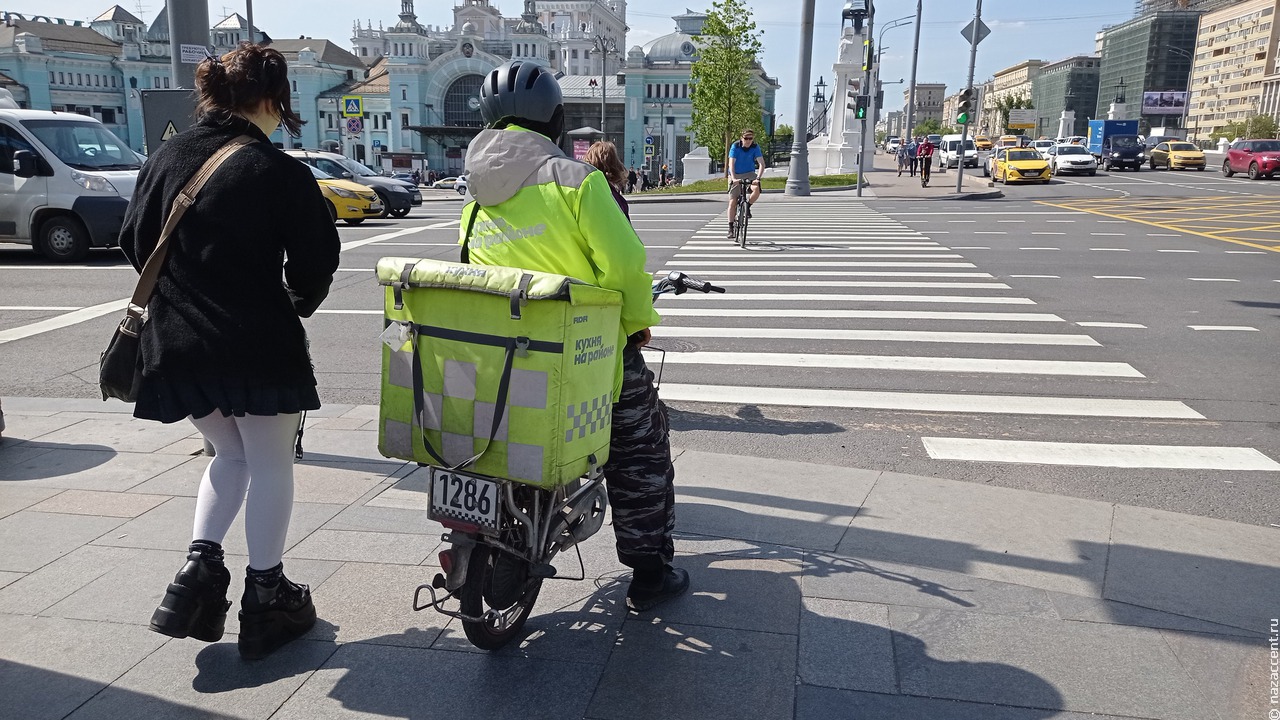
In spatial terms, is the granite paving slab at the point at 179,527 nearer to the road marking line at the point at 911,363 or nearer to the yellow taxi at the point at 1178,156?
the road marking line at the point at 911,363

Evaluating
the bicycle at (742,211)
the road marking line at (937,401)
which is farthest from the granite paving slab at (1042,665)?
the bicycle at (742,211)

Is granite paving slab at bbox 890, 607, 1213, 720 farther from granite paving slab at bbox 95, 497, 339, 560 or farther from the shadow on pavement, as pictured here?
the shadow on pavement

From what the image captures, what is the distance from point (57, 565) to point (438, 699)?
6.46 feet

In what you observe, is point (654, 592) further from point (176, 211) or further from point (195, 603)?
point (176, 211)

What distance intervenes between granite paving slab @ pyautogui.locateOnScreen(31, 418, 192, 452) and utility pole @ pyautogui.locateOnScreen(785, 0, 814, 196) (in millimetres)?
26898

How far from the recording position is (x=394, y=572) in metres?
3.72

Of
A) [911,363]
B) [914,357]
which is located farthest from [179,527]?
[914,357]

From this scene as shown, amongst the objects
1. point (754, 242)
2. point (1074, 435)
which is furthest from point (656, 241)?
point (1074, 435)

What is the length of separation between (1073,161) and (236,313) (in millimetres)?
48584

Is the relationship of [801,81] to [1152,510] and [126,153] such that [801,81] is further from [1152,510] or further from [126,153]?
[1152,510]

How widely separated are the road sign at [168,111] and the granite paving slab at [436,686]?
4.27 metres

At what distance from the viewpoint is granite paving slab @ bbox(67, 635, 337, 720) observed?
9.09 ft

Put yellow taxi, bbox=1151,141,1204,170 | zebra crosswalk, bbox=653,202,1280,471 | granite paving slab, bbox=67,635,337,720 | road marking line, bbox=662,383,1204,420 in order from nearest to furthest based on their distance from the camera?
granite paving slab, bbox=67,635,337,720 < zebra crosswalk, bbox=653,202,1280,471 < road marking line, bbox=662,383,1204,420 < yellow taxi, bbox=1151,141,1204,170

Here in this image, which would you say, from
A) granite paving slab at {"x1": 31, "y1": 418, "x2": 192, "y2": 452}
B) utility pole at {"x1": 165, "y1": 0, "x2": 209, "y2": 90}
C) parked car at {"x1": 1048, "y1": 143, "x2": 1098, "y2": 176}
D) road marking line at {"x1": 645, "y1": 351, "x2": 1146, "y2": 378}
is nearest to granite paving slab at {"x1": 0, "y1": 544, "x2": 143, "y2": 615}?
granite paving slab at {"x1": 31, "y1": 418, "x2": 192, "y2": 452}
